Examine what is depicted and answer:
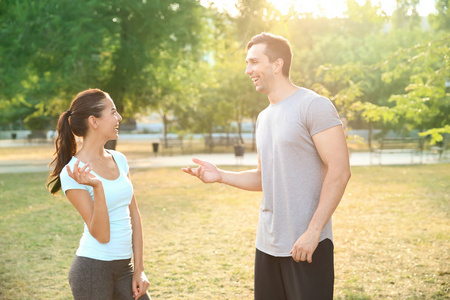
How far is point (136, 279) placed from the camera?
3.21 metres

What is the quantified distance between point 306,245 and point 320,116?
71cm

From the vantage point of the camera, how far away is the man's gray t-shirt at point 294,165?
2922 mm

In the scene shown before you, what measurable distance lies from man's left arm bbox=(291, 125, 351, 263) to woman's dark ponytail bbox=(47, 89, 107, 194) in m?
1.31

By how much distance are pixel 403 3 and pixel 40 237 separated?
24.6 ft

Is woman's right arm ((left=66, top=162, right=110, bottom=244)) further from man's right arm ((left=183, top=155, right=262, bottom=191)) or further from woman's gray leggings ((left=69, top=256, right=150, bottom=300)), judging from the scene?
man's right arm ((left=183, top=155, right=262, bottom=191))

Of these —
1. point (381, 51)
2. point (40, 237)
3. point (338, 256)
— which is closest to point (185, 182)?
point (40, 237)

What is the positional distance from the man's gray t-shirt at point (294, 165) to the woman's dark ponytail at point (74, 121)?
3.47 feet

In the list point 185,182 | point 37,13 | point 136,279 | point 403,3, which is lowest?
point 185,182

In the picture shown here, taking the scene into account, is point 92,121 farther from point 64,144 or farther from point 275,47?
point 275,47

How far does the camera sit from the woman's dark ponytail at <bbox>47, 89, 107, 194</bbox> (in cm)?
314

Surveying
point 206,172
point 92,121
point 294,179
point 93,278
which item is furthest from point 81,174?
point 294,179

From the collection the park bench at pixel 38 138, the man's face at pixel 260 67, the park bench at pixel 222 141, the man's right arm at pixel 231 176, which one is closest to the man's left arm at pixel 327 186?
the man's face at pixel 260 67

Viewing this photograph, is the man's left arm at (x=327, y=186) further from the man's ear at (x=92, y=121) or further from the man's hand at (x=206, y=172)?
the man's ear at (x=92, y=121)

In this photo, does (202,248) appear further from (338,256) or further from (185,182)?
(185,182)
